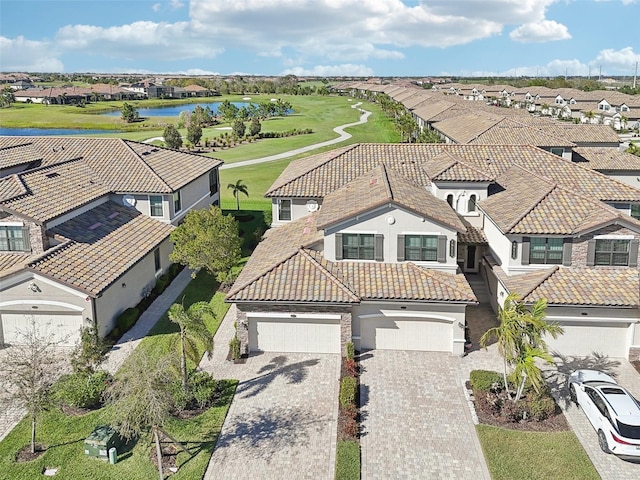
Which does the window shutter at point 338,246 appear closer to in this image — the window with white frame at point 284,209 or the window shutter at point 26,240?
the window with white frame at point 284,209

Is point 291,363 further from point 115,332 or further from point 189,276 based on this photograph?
point 189,276

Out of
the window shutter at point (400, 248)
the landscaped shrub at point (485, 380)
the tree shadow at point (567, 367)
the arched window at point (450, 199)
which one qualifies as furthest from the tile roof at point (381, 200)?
the tree shadow at point (567, 367)

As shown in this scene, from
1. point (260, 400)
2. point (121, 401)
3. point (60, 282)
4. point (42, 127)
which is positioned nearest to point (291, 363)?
point (260, 400)

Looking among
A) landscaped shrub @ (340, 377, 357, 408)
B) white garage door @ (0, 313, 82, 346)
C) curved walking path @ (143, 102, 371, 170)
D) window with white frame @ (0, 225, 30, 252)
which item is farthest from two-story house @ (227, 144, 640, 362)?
curved walking path @ (143, 102, 371, 170)

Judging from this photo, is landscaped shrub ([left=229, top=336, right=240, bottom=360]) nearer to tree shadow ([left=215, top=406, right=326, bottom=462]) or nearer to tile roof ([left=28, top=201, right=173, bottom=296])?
tree shadow ([left=215, top=406, right=326, bottom=462])

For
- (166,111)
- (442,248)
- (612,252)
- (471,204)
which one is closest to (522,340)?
(442,248)

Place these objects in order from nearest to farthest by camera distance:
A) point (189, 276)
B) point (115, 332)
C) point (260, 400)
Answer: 1. point (260, 400)
2. point (115, 332)
3. point (189, 276)

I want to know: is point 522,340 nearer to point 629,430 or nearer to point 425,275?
point 629,430

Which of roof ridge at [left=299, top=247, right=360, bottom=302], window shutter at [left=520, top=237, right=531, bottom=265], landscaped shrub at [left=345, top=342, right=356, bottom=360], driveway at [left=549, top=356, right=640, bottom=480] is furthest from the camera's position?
window shutter at [left=520, top=237, right=531, bottom=265]
